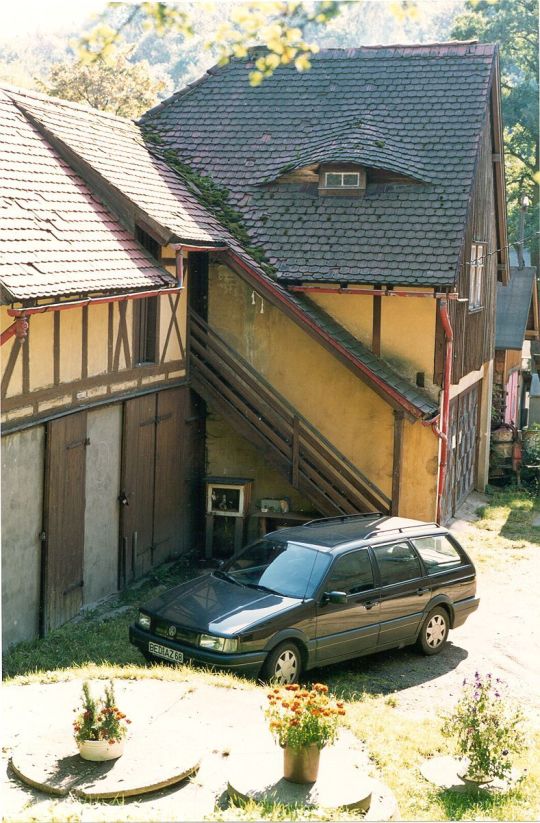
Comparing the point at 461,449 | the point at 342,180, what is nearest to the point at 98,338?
the point at 342,180

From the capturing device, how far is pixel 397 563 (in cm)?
1238

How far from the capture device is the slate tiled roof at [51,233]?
459 inches

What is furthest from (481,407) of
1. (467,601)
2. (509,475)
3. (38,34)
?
(38,34)

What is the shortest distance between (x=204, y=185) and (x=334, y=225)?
8.14 feet

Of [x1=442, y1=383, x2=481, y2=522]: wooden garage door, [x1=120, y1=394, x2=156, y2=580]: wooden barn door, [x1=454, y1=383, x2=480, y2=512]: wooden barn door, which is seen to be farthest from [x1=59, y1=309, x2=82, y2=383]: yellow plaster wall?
[x1=454, y1=383, x2=480, y2=512]: wooden barn door

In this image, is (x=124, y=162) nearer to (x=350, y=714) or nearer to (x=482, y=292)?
(x=482, y=292)

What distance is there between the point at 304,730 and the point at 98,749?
1536mm

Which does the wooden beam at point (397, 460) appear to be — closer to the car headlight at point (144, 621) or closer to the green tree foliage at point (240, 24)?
the car headlight at point (144, 621)

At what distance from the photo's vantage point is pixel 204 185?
1864cm

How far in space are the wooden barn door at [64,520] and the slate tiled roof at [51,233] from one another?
5.90 feet

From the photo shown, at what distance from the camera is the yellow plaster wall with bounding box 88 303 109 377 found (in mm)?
13672

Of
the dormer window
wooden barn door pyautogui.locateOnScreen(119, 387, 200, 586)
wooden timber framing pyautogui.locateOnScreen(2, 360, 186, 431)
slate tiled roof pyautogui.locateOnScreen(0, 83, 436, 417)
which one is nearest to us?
wooden timber framing pyautogui.locateOnScreen(2, 360, 186, 431)

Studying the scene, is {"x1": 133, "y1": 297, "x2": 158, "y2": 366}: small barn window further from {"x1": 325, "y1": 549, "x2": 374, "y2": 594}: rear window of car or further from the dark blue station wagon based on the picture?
{"x1": 325, "y1": 549, "x2": 374, "y2": 594}: rear window of car

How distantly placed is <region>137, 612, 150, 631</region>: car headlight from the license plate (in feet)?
0.79
